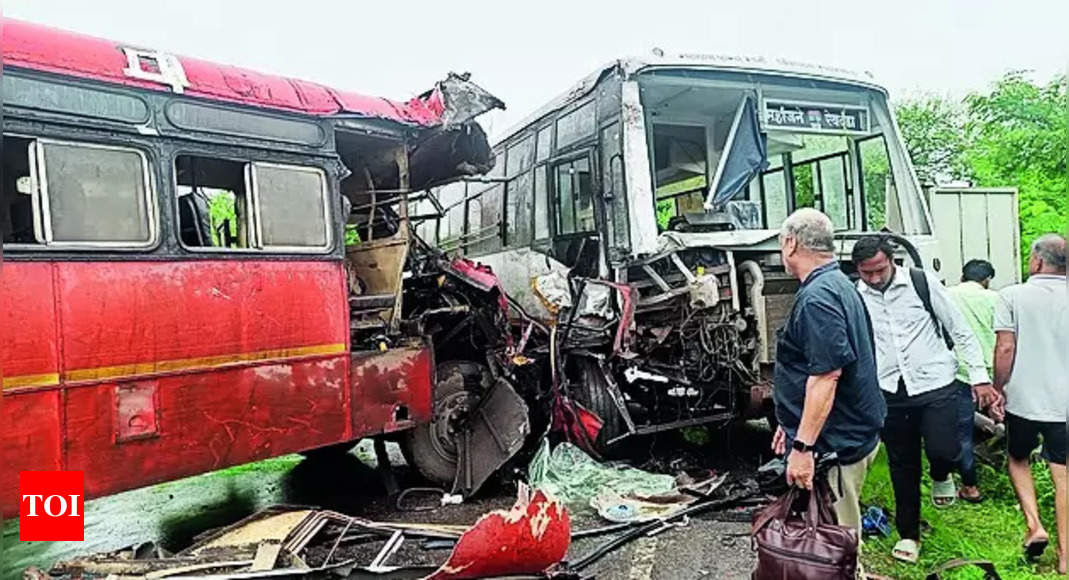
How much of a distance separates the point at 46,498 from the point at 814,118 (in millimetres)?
6397

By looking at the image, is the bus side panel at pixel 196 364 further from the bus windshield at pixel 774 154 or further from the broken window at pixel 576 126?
the bus windshield at pixel 774 154

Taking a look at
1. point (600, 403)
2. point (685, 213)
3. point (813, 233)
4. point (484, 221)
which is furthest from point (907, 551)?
point (484, 221)

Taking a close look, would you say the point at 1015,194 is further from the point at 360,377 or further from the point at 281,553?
the point at 281,553

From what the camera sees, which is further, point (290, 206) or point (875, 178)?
point (875, 178)

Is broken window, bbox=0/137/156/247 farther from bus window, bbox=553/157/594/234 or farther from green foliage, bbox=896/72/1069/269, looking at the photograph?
green foliage, bbox=896/72/1069/269

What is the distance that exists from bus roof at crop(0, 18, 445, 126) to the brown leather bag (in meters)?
3.76

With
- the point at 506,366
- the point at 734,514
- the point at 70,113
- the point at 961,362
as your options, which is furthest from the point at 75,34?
the point at 961,362

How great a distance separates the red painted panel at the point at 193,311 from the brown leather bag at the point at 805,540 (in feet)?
10.0

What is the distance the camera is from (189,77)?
14.5ft

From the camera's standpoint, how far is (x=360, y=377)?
17.0 feet

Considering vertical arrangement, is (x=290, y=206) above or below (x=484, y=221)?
below

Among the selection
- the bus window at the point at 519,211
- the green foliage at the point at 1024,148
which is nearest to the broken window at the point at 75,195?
the bus window at the point at 519,211

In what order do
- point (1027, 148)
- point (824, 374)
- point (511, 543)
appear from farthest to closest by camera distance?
point (1027, 148), point (511, 543), point (824, 374)

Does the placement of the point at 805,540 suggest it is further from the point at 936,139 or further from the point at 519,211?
the point at 936,139
